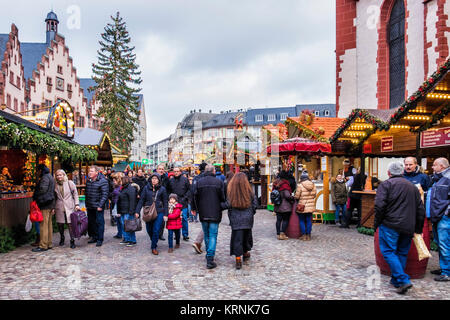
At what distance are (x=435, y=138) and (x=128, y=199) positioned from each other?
25.2 ft

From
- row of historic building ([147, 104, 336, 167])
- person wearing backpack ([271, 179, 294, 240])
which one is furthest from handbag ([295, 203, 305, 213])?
row of historic building ([147, 104, 336, 167])

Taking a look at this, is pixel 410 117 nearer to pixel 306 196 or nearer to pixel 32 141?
pixel 306 196

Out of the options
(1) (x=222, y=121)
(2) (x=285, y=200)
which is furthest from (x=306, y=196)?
(1) (x=222, y=121)

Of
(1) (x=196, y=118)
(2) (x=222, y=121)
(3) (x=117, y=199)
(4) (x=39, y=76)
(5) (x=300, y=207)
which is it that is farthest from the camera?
(1) (x=196, y=118)

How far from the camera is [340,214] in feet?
41.2

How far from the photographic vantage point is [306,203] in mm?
9453

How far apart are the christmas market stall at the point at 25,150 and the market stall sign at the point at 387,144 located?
941 cm

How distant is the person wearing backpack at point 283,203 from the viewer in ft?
31.7

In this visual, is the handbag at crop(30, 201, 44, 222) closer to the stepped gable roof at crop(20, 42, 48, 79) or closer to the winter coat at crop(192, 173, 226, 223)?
the winter coat at crop(192, 173, 226, 223)

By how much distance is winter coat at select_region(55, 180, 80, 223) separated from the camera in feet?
28.7

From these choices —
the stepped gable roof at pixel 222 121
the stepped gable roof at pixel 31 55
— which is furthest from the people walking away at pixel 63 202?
the stepped gable roof at pixel 222 121
